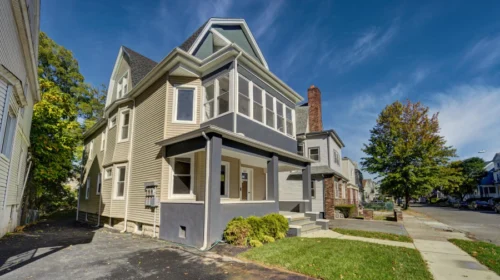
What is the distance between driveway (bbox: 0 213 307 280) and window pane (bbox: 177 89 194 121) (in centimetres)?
504

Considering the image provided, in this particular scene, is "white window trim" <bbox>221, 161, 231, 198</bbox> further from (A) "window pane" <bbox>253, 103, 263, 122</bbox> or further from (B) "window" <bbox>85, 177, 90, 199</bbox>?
(B) "window" <bbox>85, 177, 90, 199</bbox>

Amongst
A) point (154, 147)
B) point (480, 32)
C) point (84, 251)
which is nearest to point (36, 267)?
point (84, 251)

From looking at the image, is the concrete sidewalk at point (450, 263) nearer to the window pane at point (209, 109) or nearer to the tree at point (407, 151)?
the window pane at point (209, 109)

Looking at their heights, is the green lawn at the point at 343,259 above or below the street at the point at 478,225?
above

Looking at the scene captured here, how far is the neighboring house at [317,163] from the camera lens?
1814 cm

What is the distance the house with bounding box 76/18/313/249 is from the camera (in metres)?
8.34

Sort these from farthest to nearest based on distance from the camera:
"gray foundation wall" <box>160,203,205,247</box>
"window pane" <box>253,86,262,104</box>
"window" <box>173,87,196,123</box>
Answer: "window pane" <box>253,86,262,104</box>, "window" <box>173,87,196,123</box>, "gray foundation wall" <box>160,203,205,247</box>

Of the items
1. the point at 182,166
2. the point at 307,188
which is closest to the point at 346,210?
the point at 307,188

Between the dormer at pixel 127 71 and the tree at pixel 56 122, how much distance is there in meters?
3.47

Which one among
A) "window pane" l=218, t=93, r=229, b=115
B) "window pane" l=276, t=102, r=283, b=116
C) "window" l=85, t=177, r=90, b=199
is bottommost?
"window" l=85, t=177, r=90, b=199

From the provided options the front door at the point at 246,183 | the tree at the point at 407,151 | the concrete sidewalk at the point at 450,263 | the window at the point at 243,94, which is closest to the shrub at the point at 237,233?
the concrete sidewalk at the point at 450,263

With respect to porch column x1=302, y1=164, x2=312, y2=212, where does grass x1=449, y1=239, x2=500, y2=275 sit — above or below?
below

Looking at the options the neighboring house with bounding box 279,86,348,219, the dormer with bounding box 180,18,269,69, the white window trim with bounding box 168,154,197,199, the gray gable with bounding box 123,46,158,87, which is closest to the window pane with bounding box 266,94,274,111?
the dormer with bounding box 180,18,269,69

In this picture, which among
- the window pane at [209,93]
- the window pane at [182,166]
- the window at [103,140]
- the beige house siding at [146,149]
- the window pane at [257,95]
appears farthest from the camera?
the window at [103,140]
